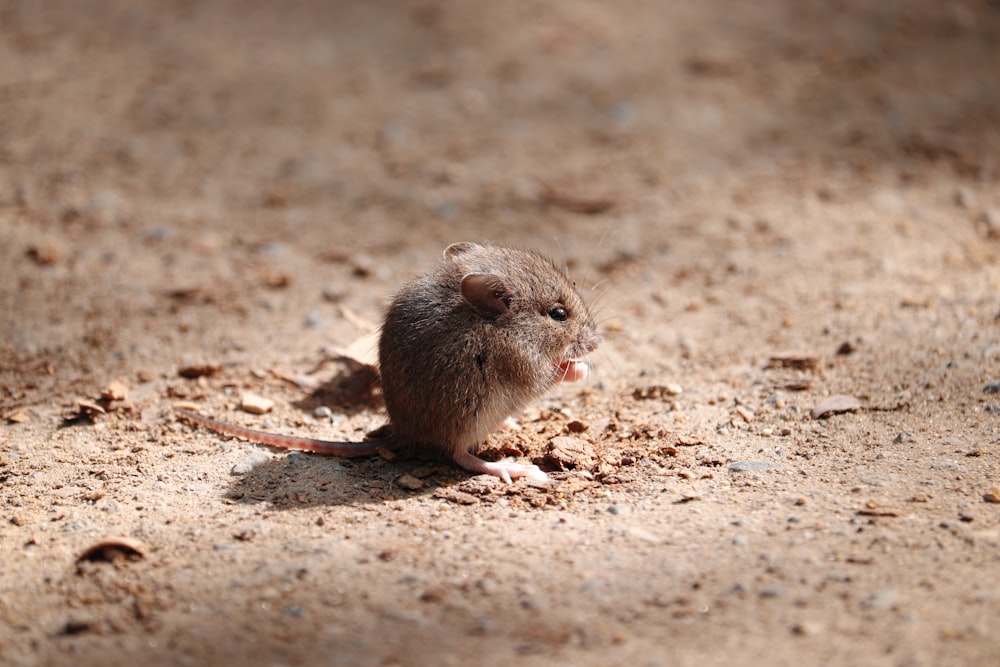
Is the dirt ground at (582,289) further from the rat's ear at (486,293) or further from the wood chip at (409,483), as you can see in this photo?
the rat's ear at (486,293)

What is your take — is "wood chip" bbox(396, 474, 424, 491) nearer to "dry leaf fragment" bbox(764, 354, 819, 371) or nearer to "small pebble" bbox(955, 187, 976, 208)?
"dry leaf fragment" bbox(764, 354, 819, 371)

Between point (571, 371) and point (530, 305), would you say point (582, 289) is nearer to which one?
point (571, 371)

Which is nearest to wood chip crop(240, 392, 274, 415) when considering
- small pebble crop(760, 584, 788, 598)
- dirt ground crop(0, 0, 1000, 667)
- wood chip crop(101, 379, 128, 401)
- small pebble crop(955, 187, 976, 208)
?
dirt ground crop(0, 0, 1000, 667)

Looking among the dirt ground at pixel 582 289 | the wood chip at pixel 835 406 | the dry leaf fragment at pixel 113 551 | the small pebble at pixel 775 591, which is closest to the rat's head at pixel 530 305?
the dirt ground at pixel 582 289

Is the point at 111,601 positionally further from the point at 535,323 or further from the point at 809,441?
the point at 809,441

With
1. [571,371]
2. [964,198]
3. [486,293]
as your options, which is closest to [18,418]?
[486,293]

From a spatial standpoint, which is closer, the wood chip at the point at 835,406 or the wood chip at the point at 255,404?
the wood chip at the point at 835,406
